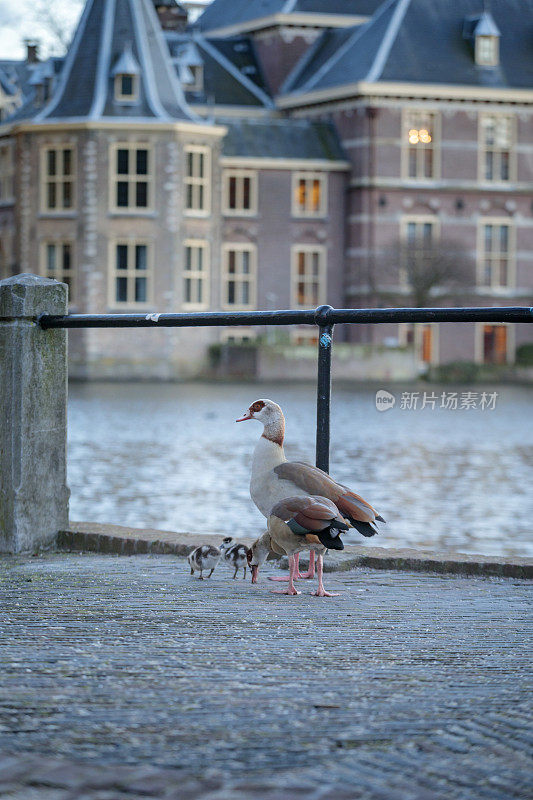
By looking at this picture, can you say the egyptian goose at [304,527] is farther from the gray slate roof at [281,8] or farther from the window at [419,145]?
the gray slate roof at [281,8]

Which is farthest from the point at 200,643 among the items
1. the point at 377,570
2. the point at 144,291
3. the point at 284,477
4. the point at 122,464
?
the point at 144,291

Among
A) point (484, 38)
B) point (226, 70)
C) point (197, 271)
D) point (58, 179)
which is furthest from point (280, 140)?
point (484, 38)

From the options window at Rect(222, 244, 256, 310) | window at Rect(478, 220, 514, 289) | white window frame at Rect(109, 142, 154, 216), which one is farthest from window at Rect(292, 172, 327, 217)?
white window frame at Rect(109, 142, 154, 216)

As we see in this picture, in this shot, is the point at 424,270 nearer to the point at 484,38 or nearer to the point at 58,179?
the point at 484,38

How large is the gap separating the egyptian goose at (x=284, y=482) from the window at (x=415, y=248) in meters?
44.6

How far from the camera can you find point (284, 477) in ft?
19.4

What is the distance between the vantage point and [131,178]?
48.8 m

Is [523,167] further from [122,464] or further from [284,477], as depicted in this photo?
[284,477]

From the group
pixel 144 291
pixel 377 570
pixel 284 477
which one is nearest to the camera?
pixel 284 477

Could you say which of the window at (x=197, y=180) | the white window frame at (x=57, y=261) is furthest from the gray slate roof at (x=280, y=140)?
the white window frame at (x=57, y=261)

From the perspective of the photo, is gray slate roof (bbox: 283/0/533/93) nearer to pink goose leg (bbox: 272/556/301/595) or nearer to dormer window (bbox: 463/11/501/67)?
dormer window (bbox: 463/11/501/67)

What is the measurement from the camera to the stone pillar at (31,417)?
Result: 6.95m

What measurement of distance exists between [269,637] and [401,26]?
50.4m

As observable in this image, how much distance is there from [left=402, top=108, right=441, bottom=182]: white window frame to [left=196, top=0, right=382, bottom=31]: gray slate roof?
8133 mm
